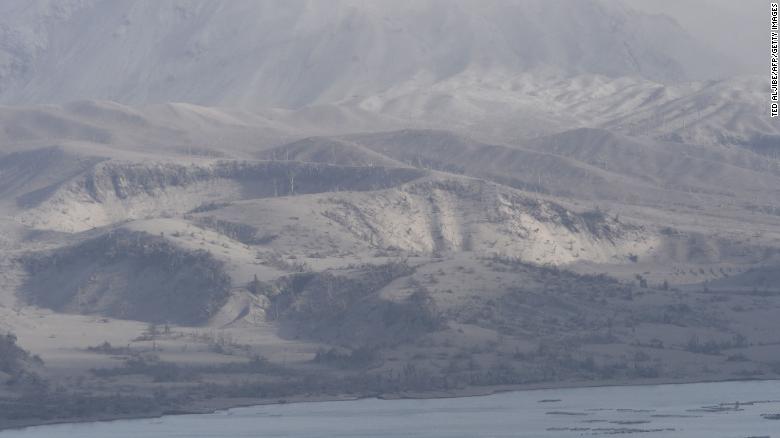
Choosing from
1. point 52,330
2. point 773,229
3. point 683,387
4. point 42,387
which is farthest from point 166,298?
point 773,229

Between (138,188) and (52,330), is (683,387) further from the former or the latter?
(138,188)

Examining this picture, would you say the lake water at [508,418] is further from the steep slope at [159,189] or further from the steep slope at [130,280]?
the steep slope at [159,189]

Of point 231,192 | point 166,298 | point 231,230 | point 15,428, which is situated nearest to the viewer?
point 15,428

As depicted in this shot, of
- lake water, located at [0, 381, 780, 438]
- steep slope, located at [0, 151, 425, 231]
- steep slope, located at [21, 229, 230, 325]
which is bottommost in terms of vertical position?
lake water, located at [0, 381, 780, 438]

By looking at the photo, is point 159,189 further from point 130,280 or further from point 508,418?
point 508,418

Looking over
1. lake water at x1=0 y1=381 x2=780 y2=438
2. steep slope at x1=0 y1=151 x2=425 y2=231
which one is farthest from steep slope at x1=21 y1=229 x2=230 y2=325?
lake water at x1=0 y1=381 x2=780 y2=438

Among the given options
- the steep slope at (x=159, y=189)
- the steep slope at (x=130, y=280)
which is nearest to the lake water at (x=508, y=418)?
the steep slope at (x=130, y=280)

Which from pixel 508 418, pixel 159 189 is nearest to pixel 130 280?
pixel 159 189

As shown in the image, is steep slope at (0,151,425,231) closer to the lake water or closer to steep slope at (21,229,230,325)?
steep slope at (21,229,230,325)
